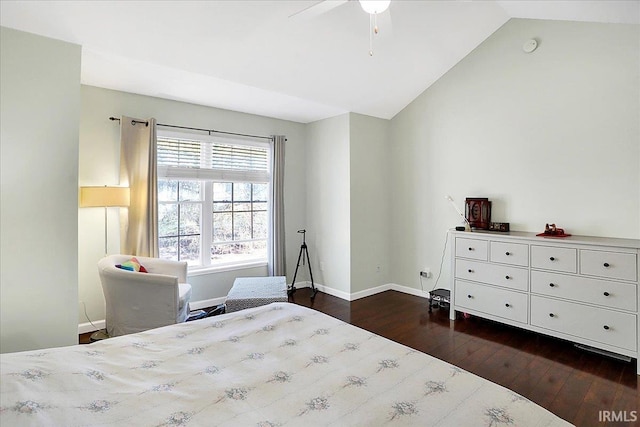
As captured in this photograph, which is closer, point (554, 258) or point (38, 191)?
point (38, 191)

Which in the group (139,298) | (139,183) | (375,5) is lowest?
(139,298)

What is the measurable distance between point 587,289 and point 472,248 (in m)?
1.05

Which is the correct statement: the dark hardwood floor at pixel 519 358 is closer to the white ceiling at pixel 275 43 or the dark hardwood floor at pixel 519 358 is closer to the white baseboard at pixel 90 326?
the white baseboard at pixel 90 326

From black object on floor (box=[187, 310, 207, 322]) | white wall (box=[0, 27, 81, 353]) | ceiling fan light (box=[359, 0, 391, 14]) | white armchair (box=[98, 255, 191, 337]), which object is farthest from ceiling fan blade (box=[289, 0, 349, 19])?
black object on floor (box=[187, 310, 207, 322])

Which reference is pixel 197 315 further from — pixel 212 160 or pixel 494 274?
pixel 494 274

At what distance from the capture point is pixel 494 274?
11.5ft

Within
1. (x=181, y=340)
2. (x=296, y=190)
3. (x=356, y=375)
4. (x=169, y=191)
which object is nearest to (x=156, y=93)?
A: (x=169, y=191)

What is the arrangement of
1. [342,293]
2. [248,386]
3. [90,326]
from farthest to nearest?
[342,293], [90,326], [248,386]

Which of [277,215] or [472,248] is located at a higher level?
[277,215]

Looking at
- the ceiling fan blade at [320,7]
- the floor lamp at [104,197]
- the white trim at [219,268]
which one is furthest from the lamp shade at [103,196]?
the ceiling fan blade at [320,7]

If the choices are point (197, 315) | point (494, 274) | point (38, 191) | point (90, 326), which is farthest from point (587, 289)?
point (90, 326)

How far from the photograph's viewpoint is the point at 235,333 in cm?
175

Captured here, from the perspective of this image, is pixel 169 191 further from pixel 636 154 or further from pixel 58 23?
pixel 636 154

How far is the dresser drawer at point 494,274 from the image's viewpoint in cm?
331
